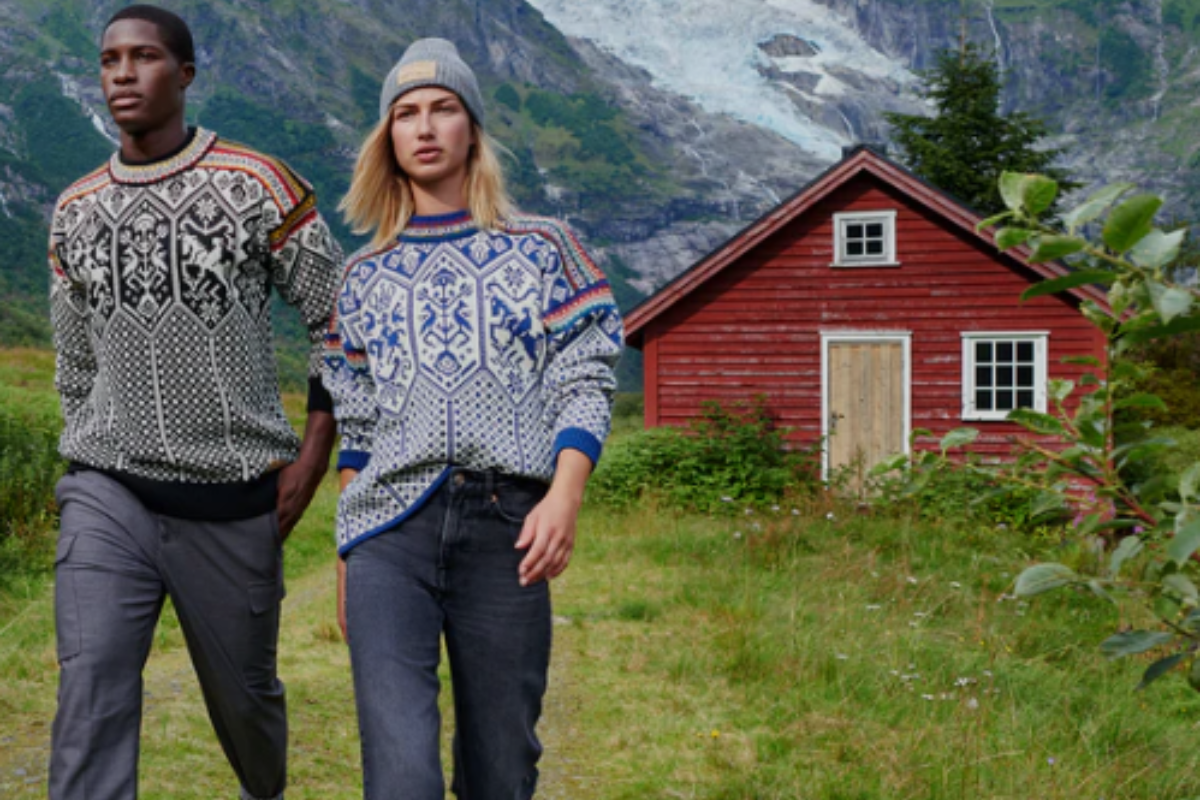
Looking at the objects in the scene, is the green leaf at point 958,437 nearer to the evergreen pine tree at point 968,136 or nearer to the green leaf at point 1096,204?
the green leaf at point 1096,204

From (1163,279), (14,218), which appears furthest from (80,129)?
(1163,279)

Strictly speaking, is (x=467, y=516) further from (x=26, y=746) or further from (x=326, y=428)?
(x=26, y=746)

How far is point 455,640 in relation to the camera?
2836mm

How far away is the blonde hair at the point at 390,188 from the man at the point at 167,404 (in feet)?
1.07

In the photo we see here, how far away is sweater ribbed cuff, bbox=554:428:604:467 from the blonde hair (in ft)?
1.96

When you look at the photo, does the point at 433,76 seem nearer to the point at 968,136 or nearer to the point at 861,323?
the point at 861,323

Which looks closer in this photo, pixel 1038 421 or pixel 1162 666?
pixel 1162 666

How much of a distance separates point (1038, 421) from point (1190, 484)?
258 millimetres

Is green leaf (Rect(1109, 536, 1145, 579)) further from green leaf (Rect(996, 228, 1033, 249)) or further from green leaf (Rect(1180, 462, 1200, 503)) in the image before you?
green leaf (Rect(996, 228, 1033, 249))

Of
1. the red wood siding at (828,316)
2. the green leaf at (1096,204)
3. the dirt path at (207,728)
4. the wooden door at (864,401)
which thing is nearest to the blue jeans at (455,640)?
the green leaf at (1096,204)

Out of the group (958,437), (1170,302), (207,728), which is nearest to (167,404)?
(958,437)

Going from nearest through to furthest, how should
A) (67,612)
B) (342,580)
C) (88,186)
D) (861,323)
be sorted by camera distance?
(342,580) < (67,612) < (88,186) < (861,323)

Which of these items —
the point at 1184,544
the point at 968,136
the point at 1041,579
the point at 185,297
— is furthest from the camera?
the point at 968,136

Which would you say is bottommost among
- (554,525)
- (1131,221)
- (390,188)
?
(554,525)
